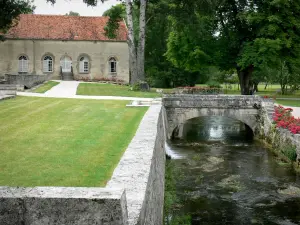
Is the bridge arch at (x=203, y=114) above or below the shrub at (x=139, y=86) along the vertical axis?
below

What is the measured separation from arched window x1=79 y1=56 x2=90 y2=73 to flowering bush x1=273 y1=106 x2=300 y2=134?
24.7 m

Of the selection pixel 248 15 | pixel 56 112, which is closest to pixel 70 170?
pixel 56 112

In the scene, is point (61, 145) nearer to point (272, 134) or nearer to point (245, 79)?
point (272, 134)

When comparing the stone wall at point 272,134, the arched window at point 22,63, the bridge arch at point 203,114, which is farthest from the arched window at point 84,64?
the stone wall at point 272,134

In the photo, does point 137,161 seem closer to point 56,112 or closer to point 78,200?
point 78,200

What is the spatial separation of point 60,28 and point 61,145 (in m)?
35.1

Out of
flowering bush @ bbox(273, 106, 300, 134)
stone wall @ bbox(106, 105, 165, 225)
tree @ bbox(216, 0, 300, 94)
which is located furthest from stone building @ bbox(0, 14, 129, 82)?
stone wall @ bbox(106, 105, 165, 225)

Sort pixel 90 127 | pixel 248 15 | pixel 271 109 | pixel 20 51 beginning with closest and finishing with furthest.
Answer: pixel 90 127, pixel 271 109, pixel 248 15, pixel 20 51

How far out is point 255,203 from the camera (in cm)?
1166

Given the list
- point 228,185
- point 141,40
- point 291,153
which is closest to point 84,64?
point 141,40

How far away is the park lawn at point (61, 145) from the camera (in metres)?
6.02

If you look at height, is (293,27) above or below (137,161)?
above

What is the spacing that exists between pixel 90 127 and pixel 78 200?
812 cm

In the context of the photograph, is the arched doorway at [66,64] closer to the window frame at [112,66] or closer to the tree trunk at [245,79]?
the window frame at [112,66]
